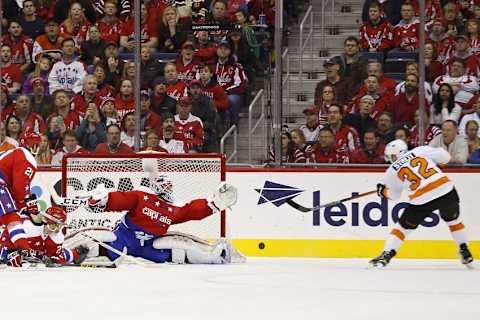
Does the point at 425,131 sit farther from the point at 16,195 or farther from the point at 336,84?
the point at 16,195

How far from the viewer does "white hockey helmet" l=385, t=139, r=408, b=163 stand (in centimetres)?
778

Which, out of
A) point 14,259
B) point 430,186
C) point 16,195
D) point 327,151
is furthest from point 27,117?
point 430,186

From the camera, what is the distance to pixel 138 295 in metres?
5.38

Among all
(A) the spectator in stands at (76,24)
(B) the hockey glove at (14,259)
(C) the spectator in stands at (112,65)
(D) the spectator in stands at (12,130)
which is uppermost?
(A) the spectator in stands at (76,24)

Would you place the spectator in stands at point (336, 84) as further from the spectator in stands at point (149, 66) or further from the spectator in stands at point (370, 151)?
the spectator in stands at point (149, 66)

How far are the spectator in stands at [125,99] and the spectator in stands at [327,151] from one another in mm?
1693

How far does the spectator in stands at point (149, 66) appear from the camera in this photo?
358 inches

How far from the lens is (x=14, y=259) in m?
7.12

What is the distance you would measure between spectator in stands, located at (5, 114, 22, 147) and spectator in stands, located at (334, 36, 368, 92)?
2.99m

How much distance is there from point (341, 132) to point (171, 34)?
6.12ft

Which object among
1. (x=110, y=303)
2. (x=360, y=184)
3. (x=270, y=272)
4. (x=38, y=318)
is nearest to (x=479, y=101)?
(x=360, y=184)

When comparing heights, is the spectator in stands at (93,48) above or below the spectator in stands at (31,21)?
below

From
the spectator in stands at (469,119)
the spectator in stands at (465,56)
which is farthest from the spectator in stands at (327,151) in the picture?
the spectator in stands at (465,56)

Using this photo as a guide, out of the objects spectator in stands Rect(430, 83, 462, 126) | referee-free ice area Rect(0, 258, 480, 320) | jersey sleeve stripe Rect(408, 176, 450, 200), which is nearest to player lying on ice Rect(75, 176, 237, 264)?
referee-free ice area Rect(0, 258, 480, 320)
